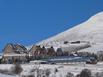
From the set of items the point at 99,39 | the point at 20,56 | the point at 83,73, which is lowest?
the point at 83,73

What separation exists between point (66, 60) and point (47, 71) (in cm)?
2058

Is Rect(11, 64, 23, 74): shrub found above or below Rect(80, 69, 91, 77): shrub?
above

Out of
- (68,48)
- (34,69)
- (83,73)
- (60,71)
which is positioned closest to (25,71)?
(34,69)

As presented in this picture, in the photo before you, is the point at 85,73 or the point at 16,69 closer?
the point at 85,73

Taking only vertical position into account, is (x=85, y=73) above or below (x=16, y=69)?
below

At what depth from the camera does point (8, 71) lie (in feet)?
271

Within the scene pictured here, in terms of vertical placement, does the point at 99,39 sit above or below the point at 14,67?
above

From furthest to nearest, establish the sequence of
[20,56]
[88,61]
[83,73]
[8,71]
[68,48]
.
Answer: [68,48] → [20,56] → [88,61] → [8,71] → [83,73]

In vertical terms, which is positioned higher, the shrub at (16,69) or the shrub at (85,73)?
the shrub at (16,69)

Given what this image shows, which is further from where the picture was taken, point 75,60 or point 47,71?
point 75,60

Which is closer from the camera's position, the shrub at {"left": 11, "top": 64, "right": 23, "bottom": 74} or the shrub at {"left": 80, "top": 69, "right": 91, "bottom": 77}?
the shrub at {"left": 80, "top": 69, "right": 91, "bottom": 77}

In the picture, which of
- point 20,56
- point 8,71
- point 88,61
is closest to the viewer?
point 8,71

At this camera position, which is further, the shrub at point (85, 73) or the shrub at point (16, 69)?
the shrub at point (16, 69)

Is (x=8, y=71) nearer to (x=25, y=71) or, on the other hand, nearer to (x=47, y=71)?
(x=25, y=71)
